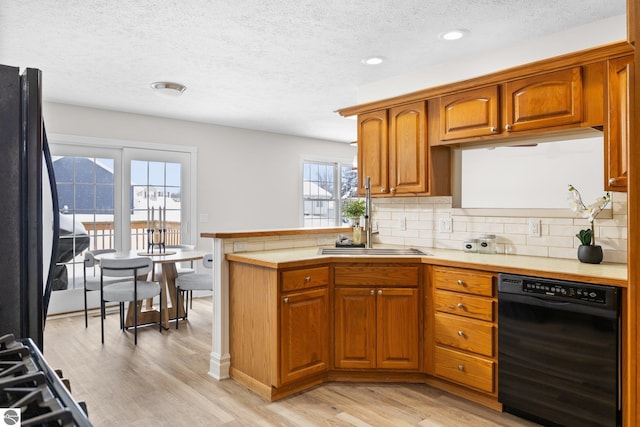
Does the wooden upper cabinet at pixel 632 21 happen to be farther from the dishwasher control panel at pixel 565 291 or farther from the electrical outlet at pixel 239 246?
the electrical outlet at pixel 239 246

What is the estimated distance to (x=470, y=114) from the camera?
10.2ft

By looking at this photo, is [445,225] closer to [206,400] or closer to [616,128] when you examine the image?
[616,128]

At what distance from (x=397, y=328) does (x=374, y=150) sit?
153 centimetres

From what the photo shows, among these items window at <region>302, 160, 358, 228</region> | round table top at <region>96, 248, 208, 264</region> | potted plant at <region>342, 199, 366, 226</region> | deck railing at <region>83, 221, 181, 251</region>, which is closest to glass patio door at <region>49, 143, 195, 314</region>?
deck railing at <region>83, 221, 181, 251</region>

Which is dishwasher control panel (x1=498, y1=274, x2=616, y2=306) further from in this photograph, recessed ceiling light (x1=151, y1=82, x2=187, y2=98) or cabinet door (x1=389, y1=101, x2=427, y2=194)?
recessed ceiling light (x1=151, y1=82, x2=187, y2=98)

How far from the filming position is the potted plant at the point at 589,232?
258 cm

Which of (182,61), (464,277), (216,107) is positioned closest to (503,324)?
(464,277)

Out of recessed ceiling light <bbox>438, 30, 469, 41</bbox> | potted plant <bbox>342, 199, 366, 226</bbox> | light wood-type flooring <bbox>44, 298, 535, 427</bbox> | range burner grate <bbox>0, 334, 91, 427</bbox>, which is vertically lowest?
light wood-type flooring <bbox>44, 298, 535, 427</bbox>

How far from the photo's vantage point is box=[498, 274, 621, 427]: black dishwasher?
2.15 m

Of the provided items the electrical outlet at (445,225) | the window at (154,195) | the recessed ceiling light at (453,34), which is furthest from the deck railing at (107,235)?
the recessed ceiling light at (453,34)

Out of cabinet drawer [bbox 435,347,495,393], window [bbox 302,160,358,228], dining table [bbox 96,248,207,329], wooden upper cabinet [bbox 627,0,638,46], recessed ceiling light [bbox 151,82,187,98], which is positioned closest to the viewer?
wooden upper cabinet [bbox 627,0,638,46]

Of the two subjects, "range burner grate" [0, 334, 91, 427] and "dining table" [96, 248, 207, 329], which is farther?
"dining table" [96, 248, 207, 329]

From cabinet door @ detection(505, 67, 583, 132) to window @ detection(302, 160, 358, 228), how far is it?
4489 millimetres

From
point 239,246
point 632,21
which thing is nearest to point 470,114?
point 239,246
